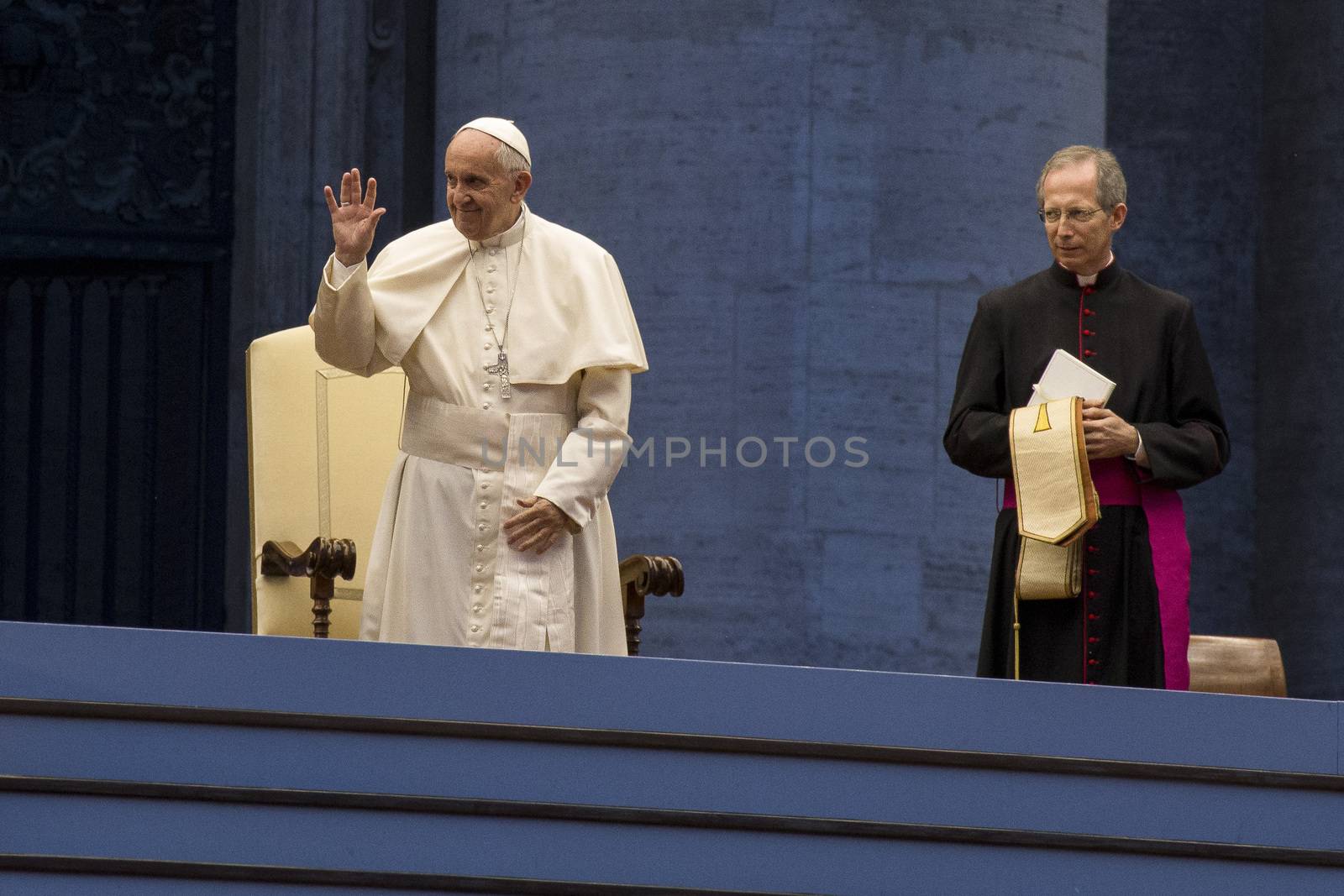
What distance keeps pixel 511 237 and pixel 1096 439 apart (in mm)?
1339

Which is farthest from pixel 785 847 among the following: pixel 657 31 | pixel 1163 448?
pixel 657 31

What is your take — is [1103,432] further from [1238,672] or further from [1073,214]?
[1238,672]

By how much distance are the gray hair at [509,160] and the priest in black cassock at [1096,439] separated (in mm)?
989

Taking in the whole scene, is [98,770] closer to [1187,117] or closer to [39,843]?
[39,843]

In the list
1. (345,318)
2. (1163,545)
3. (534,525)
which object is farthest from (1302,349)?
(345,318)

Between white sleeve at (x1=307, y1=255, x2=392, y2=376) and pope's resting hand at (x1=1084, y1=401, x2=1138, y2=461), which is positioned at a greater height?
white sleeve at (x1=307, y1=255, x2=392, y2=376)

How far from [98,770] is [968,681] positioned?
152 centimetres

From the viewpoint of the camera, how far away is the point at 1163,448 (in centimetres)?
417

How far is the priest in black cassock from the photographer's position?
421 centimetres

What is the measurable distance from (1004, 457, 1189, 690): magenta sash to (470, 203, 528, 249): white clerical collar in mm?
1180

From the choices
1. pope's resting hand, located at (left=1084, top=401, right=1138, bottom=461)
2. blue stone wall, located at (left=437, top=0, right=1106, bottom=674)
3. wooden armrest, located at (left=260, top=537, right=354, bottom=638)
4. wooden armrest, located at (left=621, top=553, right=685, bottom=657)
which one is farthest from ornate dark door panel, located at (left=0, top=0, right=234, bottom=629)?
pope's resting hand, located at (left=1084, top=401, right=1138, bottom=461)

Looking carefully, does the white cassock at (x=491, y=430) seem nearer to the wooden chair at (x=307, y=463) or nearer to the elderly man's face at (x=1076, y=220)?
the elderly man's face at (x=1076, y=220)

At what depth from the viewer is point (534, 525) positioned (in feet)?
14.4

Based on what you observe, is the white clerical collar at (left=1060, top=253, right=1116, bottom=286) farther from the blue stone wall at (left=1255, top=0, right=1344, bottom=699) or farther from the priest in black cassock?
the blue stone wall at (left=1255, top=0, right=1344, bottom=699)
